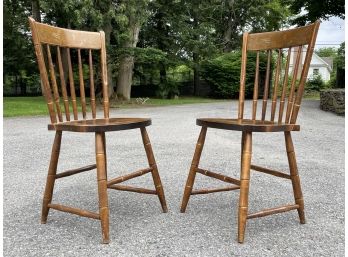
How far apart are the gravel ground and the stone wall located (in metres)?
5.24

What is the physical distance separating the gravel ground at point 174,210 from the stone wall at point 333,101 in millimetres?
5236

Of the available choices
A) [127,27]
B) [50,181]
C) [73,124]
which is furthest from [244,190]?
[127,27]

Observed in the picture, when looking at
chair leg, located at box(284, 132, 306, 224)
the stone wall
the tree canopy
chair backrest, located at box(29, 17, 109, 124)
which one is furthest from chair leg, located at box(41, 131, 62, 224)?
the tree canopy

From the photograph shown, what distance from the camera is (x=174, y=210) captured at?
102 inches

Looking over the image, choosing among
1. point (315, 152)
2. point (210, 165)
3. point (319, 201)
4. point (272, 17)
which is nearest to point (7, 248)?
point (319, 201)

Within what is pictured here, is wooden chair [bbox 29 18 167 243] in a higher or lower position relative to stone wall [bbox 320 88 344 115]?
higher

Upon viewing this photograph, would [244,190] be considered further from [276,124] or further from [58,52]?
[58,52]

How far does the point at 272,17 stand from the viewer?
2525 cm

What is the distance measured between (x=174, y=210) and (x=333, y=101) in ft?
29.0

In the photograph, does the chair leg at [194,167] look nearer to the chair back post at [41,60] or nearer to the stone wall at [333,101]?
the chair back post at [41,60]

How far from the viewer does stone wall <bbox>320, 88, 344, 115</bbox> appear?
9703mm

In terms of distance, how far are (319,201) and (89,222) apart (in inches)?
64.3

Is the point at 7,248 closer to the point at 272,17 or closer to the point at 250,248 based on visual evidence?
the point at 250,248

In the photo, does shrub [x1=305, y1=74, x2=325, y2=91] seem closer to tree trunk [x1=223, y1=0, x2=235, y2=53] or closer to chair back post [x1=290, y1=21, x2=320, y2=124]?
tree trunk [x1=223, y1=0, x2=235, y2=53]
